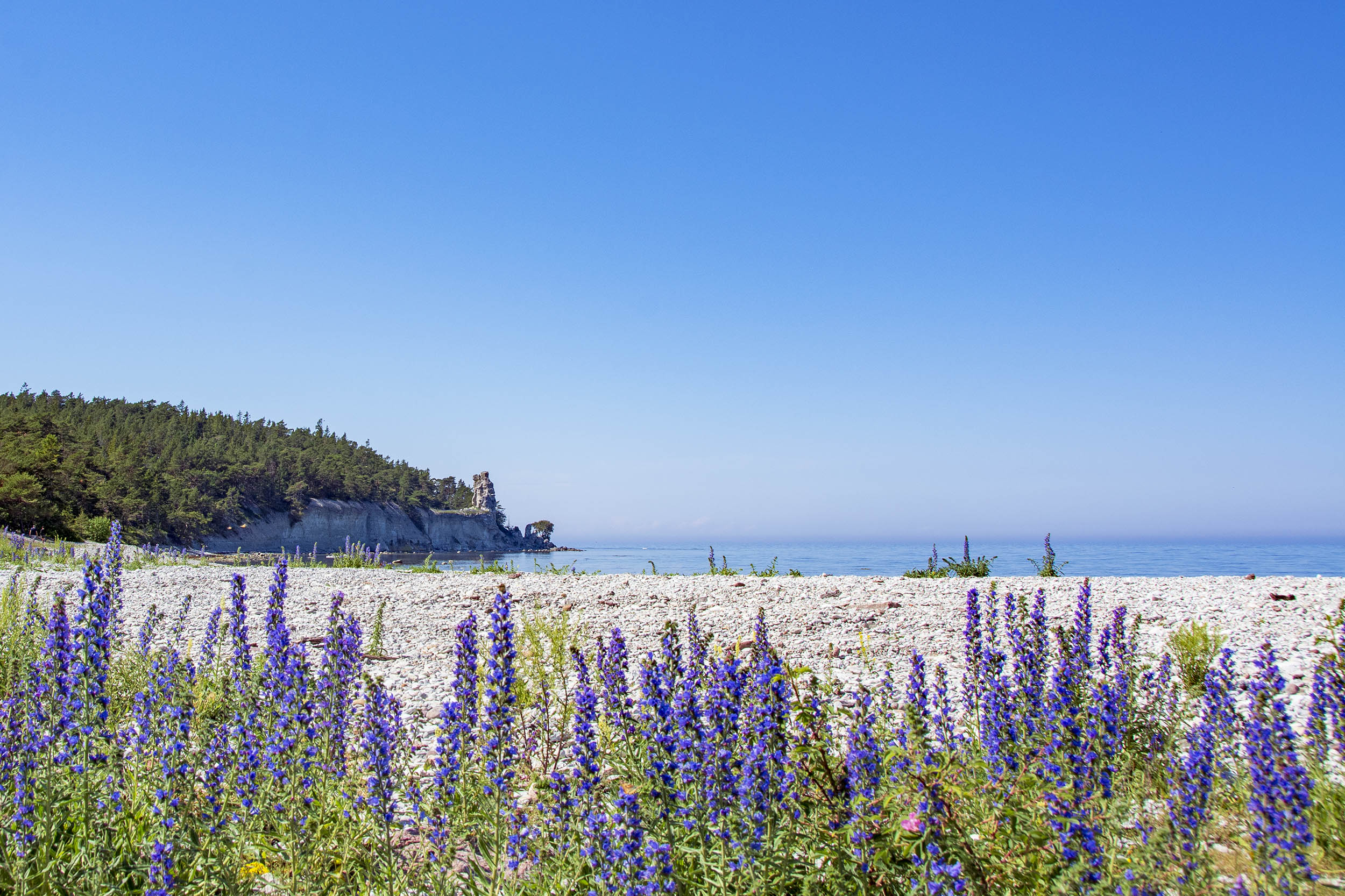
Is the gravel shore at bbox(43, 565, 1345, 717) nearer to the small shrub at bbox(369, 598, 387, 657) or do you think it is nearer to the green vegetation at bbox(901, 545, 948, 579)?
the small shrub at bbox(369, 598, 387, 657)

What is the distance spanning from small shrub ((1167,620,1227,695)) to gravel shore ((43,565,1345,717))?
18.6 inches

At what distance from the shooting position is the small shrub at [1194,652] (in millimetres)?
6652

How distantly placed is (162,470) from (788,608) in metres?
65.5

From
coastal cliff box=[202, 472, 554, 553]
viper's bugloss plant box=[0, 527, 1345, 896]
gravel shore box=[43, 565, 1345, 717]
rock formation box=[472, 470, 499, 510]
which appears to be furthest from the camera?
rock formation box=[472, 470, 499, 510]

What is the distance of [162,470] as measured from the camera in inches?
2295

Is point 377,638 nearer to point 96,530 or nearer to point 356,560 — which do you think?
point 356,560

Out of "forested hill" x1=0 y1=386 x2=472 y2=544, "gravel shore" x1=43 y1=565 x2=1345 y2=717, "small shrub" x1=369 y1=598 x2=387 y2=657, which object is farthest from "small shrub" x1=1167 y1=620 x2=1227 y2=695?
"forested hill" x1=0 y1=386 x2=472 y2=544

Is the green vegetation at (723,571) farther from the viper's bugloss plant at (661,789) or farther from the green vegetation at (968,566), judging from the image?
the viper's bugloss plant at (661,789)

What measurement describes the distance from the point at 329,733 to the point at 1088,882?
3.36m

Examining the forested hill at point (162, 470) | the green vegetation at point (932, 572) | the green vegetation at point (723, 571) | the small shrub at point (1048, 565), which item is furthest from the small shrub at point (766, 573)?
the forested hill at point (162, 470)

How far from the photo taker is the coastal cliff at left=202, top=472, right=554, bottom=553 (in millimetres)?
69188

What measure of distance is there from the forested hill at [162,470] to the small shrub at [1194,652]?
41628 millimetres

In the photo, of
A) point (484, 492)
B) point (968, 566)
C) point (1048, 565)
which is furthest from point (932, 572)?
point (484, 492)

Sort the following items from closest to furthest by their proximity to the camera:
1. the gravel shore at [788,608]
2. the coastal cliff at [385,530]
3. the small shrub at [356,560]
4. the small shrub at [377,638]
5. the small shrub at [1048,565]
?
1. the small shrub at [377,638]
2. the gravel shore at [788,608]
3. the small shrub at [1048,565]
4. the small shrub at [356,560]
5. the coastal cliff at [385,530]
